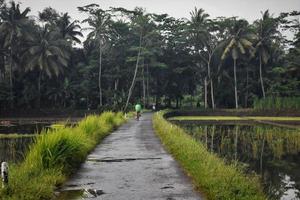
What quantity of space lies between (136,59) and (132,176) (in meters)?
54.5

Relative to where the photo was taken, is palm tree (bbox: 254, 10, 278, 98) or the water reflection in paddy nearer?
the water reflection in paddy

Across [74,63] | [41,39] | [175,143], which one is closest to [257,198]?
[175,143]

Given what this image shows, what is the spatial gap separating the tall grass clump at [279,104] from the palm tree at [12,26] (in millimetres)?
33338

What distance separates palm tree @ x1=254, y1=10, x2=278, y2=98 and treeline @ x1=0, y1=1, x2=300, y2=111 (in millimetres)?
150

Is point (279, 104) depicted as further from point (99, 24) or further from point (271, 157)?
point (271, 157)

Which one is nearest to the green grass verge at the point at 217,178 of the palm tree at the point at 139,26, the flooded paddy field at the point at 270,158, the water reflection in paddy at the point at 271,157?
the flooded paddy field at the point at 270,158

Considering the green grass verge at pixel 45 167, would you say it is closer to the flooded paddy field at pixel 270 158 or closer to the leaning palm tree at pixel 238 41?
the flooded paddy field at pixel 270 158

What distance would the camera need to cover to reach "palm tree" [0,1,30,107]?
58.8 metres

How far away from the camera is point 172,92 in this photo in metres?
74.4

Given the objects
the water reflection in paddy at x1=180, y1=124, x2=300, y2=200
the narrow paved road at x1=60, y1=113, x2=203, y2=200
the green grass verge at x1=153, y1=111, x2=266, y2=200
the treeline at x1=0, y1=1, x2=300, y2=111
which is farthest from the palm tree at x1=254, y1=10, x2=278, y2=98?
the green grass verge at x1=153, y1=111, x2=266, y2=200

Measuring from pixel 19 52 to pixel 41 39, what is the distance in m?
4.96

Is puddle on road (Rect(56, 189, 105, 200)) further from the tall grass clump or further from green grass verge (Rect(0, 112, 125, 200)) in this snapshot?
the tall grass clump

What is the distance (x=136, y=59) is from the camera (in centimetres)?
6531

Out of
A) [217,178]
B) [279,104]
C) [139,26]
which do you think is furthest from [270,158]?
[139,26]
